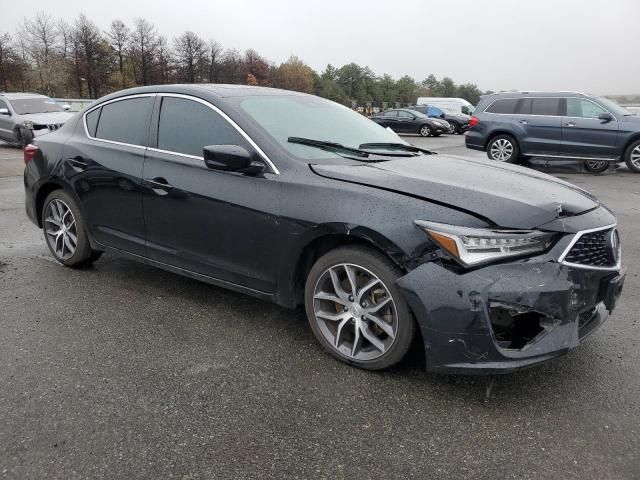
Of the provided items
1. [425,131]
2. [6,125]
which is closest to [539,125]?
[425,131]

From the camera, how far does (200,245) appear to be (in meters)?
3.54

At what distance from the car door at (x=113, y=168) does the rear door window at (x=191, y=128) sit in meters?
0.20

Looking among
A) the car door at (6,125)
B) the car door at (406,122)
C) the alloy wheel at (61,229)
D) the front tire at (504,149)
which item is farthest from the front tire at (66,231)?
the car door at (406,122)

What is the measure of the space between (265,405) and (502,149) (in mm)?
11584

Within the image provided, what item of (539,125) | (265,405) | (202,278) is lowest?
(265,405)

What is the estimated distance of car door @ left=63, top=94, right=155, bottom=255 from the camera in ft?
12.8

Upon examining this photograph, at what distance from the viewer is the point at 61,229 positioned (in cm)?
462

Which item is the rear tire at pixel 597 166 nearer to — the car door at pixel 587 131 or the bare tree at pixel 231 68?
the car door at pixel 587 131

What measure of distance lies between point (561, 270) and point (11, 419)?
269 cm

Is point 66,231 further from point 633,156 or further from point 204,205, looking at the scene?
point 633,156

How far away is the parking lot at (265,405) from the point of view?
2.22m

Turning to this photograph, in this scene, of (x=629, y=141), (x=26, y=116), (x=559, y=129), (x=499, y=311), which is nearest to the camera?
(x=499, y=311)

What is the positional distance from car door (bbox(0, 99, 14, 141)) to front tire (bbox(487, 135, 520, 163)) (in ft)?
43.9

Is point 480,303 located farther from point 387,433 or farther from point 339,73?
point 339,73
